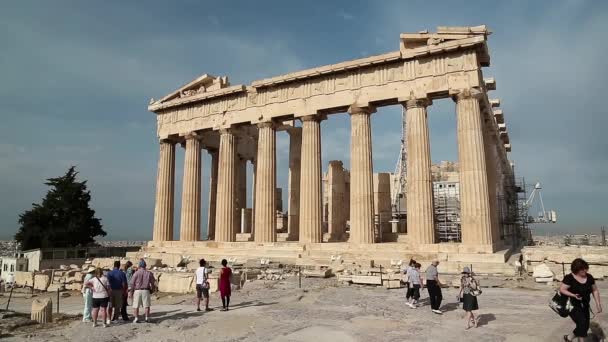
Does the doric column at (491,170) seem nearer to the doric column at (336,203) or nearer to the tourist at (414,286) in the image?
the doric column at (336,203)

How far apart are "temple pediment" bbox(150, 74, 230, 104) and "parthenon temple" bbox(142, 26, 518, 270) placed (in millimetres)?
88

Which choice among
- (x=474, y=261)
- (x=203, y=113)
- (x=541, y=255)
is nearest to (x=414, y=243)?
(x=474, y=261)

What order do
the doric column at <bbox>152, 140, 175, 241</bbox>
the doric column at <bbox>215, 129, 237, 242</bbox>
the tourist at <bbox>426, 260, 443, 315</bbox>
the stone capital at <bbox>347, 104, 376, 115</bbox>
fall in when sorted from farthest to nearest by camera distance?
the doric column at <bbox>152, 140, 175, 241</bbox>
the doric column at <bbox>215, 129, 237, 242</bbox>
the stone capital at <bbox>347, 104, 376, 115</bbox>
the tourist at <bbox>426, 260, 443, 315</bbox>

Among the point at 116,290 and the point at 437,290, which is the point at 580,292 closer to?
the point at 437,290

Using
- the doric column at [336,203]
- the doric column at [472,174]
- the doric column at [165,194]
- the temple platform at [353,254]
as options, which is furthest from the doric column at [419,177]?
the doric column at [165,194]

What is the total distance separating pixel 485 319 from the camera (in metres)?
10.4

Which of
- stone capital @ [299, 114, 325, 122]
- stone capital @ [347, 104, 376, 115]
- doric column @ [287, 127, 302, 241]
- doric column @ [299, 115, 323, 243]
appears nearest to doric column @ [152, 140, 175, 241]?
doric column @ [287, 127, 302, 241]

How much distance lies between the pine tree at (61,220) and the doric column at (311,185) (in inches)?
1061

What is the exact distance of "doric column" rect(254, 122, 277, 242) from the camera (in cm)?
2792

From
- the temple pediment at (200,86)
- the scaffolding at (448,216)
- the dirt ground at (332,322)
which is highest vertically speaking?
the temple pediment at (200,86)

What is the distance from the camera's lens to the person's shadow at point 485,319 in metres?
10.0

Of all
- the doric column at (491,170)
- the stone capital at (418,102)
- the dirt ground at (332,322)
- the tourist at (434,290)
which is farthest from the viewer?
the doric column at (491,170)

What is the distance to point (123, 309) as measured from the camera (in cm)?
1114

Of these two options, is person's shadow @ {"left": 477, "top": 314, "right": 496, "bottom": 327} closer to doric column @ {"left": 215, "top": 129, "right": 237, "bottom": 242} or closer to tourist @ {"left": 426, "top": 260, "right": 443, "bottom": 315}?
tourist @ {"left": 426, "top": 260, "right": 443, "bottom": 315}
